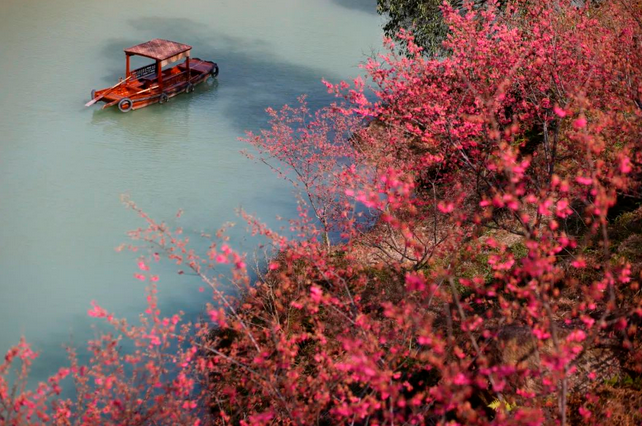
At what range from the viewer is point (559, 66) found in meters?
12.6

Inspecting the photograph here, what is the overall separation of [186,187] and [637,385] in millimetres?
13509

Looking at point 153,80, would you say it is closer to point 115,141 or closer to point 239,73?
point 115,141

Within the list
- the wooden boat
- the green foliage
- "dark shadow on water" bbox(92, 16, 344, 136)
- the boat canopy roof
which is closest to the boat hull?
Answer: the wooden boat

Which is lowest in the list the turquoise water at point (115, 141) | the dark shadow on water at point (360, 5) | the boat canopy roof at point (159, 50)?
the turquoise water at point (115, 141)

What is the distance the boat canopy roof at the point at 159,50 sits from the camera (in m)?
22.5

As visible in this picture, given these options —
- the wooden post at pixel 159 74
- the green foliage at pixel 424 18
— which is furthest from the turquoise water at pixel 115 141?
the green foliage at pixel 424 18

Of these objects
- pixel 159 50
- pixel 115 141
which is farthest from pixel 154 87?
pixel 115 141

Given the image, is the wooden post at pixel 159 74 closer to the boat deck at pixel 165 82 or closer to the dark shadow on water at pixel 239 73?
the boat deck at pixel 165 82

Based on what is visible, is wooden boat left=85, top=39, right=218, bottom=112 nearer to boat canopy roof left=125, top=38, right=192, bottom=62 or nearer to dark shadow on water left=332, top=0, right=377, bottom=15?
boat canopy roof left=125, top=38, right=192, bottom=62

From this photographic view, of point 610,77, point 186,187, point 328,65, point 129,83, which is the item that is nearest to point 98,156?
point 186,187

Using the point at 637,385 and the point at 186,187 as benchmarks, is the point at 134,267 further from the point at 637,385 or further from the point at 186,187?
the point at 637,385

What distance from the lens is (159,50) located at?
22.9 metres

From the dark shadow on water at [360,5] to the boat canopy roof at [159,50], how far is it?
1733 cm

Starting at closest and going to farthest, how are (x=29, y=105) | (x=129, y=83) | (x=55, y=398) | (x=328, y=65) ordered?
(x=55, y=398) → (x=29, y=105) → (x=129, y=83) → (x=328, y=65)
